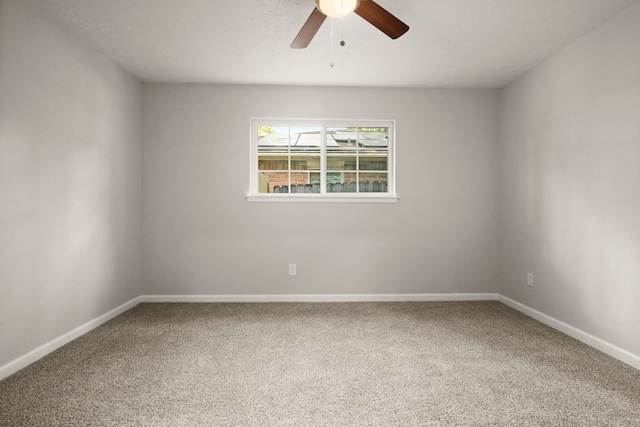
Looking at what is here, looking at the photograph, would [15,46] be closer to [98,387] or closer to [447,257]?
[98,387]

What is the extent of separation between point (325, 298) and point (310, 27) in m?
2.76

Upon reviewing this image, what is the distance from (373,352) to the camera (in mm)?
2623

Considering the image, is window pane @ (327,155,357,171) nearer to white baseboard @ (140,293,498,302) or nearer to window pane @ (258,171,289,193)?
window pane @ (258,171,289,193)

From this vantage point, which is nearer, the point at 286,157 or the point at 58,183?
the point at 58,183

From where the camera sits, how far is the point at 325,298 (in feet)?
13.4

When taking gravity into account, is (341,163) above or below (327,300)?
above

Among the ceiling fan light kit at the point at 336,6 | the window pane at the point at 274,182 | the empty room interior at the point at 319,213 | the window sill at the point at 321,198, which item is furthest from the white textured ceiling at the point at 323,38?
the window sill at the point at 321,198

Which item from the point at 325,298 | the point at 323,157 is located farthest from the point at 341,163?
the point at 325,298

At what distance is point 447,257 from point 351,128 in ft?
5.86

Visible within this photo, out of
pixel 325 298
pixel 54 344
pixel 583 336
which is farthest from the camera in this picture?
pixel 325 298

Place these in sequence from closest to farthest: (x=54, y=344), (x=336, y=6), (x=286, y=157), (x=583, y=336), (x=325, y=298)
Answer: (x=336, y=6) < (x=54, y=344) < (x=583, y=336) < (x=325, y=298) < (x=286, y=157)

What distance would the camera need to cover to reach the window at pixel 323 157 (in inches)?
165

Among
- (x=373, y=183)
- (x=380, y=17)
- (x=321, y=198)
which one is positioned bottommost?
(x=321, y=198)

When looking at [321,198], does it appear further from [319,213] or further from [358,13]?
[358,13]
